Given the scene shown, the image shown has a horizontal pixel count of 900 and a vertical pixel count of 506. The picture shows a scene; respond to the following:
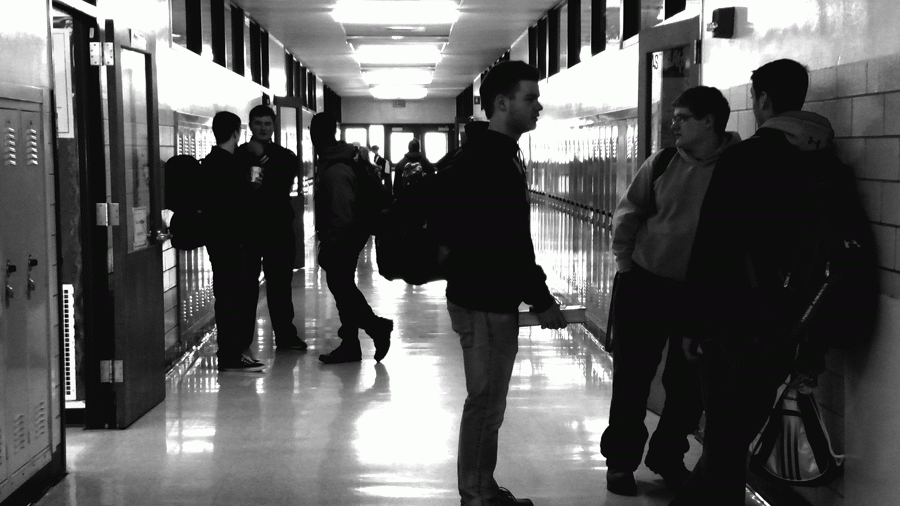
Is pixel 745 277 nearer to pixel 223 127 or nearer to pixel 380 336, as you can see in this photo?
pixel 380 336

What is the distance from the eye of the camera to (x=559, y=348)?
6980 mm

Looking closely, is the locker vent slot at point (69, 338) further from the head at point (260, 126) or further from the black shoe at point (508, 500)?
the black shoe at point (508, 500)

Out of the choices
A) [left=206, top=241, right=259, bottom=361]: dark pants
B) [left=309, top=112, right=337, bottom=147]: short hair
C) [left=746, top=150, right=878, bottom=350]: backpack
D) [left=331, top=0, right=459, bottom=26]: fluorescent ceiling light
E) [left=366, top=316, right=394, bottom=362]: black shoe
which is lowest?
[left=366, top=316, right=394, bottom=362]: black shoe

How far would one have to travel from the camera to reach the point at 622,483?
3832mm

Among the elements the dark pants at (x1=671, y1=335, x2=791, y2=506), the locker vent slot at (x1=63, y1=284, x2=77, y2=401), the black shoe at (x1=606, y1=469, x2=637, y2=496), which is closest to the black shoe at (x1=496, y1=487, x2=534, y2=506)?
the black shoe at (x1=606, y1=469, x2=637, y2=496)

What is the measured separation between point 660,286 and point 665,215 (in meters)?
0.26

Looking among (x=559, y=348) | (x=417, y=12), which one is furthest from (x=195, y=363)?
(x=417, y=12)

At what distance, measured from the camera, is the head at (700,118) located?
3.51 m

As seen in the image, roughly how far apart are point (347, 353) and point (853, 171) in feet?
12.4

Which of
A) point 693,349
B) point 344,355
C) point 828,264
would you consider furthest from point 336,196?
point 828,264

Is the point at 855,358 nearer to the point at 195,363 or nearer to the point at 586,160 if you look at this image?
the point at 195,363

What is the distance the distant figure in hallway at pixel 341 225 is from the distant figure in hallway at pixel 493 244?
9.40 feet

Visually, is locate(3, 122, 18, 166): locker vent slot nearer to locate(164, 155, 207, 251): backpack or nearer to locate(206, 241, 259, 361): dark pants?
locate(164, 155, 207, 251): backpack

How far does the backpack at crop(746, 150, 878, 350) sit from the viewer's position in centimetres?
304
